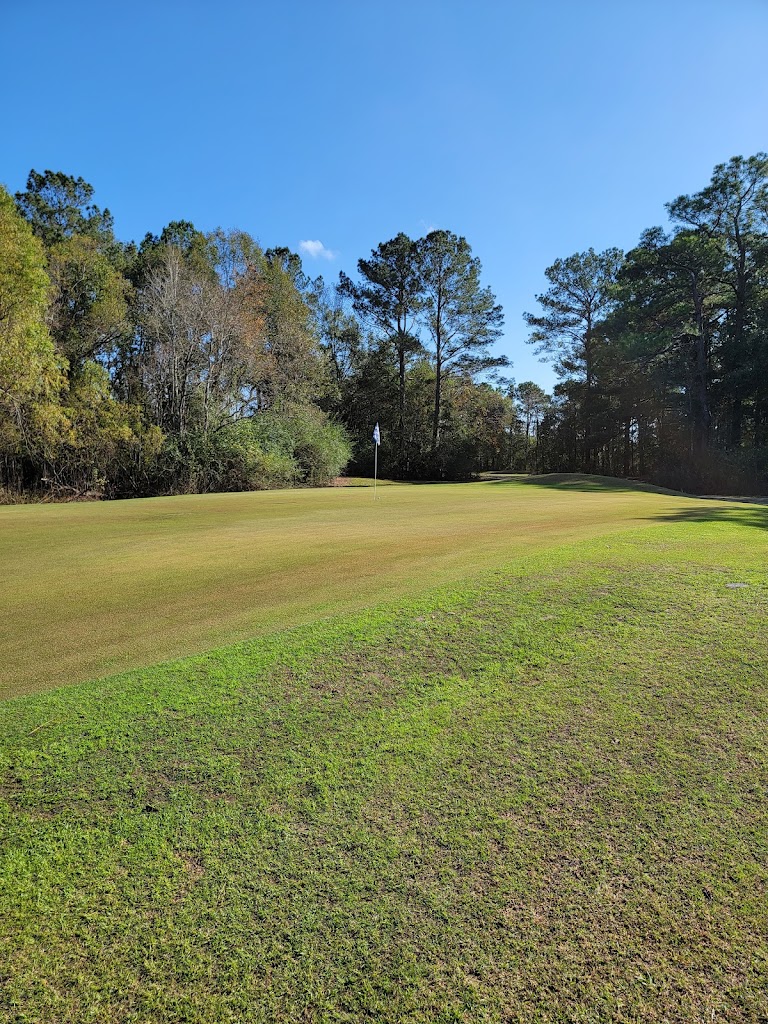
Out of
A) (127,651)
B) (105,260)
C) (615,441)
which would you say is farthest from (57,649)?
(615,441)

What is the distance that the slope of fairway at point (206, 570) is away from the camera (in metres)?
3.74

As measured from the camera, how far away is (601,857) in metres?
1.89

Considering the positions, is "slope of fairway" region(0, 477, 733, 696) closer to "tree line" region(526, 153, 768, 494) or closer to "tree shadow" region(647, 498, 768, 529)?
"tree shadow" region(647, 498, 768, 529)

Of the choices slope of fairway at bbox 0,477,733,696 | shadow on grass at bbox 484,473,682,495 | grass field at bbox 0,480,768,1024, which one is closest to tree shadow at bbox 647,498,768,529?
slope of fairway at bbox 0,477,733,696

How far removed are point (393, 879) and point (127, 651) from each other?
8.19 feet

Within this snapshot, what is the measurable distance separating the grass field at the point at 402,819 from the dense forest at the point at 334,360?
61.6ft

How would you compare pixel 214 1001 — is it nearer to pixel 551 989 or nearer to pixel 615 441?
pixel 551 989

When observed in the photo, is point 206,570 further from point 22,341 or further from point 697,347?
point 697,347

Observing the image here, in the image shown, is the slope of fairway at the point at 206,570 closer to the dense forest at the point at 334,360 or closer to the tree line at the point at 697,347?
the dense forest at the point at 334,360

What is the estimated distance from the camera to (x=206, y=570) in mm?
5805

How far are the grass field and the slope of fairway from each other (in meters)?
0.10

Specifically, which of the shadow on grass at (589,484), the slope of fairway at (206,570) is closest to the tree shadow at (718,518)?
the slope of fairway at (206,570)

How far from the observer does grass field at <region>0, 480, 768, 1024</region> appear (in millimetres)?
1480

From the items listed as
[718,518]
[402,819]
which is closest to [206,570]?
[402,819]
